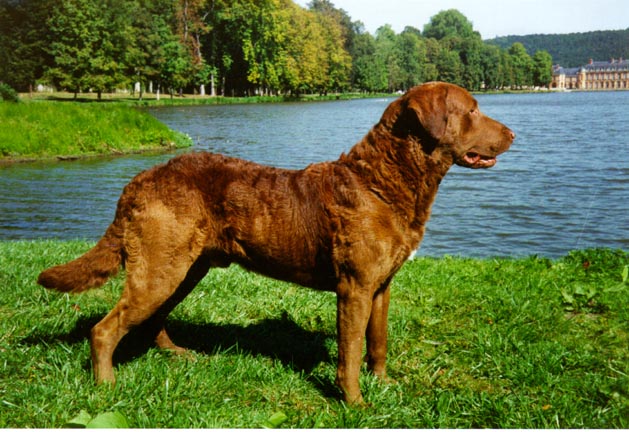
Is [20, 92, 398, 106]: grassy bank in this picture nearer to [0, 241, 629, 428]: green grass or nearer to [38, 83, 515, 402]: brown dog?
[0, 241, 629, 428]: green grass

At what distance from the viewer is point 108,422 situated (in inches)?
107

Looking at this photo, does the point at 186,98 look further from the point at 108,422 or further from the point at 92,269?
the point at 108,422

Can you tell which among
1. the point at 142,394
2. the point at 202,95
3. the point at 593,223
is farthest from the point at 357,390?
the point at 202,95

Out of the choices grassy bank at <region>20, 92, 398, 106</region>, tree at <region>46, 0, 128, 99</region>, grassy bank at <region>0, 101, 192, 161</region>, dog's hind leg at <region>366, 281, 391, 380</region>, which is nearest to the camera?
dog's hind leg at <region>366, 281, 391, 380</region>

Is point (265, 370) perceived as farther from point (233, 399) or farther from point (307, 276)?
point (307, 276)

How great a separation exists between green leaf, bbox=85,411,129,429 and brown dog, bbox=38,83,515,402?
0.91 meters

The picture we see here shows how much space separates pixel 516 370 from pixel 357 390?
120cm

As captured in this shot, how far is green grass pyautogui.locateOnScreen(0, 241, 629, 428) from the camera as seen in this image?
3.34 meters

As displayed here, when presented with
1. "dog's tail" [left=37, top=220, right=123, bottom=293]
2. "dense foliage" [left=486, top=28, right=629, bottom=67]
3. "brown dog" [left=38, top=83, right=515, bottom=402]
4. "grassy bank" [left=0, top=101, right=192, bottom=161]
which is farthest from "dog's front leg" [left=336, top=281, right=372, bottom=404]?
"grassy bank" [left=0, top=101, right=192, bottom=161]

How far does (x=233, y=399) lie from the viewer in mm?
3520

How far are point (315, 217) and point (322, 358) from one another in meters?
1.34

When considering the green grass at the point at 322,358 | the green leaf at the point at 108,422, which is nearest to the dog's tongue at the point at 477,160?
the green grass at the point at 322,358

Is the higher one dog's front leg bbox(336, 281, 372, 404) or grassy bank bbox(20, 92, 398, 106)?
grassy bank bbox(20, 92, 398, 106)

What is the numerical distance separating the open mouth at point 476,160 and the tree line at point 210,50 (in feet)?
25.0
